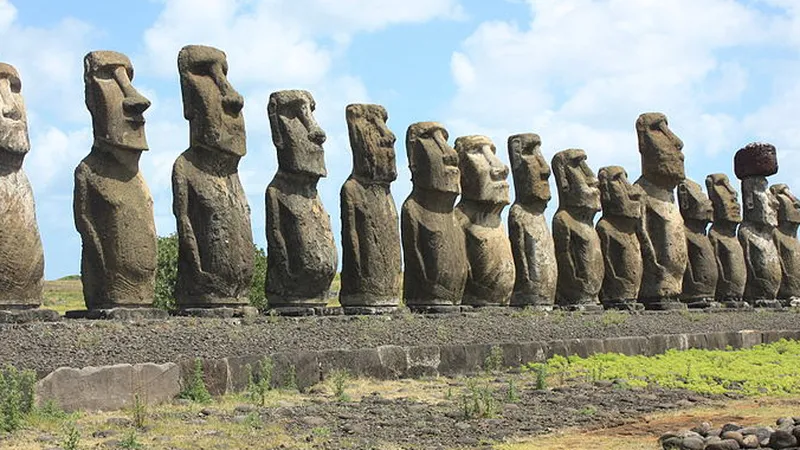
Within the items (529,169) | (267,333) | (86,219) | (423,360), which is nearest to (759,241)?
(529,169)

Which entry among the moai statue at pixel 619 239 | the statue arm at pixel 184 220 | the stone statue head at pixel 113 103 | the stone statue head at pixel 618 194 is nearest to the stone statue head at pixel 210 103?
the statue arm at pixel 184 220

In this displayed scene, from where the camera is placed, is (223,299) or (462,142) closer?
(223,299)

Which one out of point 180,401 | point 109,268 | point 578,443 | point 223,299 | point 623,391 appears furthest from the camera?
point 223,299

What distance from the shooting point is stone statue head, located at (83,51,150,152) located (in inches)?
464

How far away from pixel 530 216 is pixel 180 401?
32.0 feet

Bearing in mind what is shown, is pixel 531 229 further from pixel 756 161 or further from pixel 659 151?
pixel 756 161

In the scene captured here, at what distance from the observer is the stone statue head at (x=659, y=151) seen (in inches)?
821

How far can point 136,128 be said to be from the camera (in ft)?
39.2

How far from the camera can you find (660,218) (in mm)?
20672

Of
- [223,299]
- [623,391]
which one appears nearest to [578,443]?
[623,391]

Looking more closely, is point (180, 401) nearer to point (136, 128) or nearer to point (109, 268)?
point (109, 268)

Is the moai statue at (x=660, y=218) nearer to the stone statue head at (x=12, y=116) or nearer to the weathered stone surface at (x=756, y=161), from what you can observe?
the weathered stone surface at (x=756, y=161)

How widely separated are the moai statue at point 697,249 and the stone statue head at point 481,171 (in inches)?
251

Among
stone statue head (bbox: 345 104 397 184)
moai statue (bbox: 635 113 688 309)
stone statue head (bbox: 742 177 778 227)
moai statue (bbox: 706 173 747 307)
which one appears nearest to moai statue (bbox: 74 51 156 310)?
stone statue head (bbox: 345 104 397 184)
